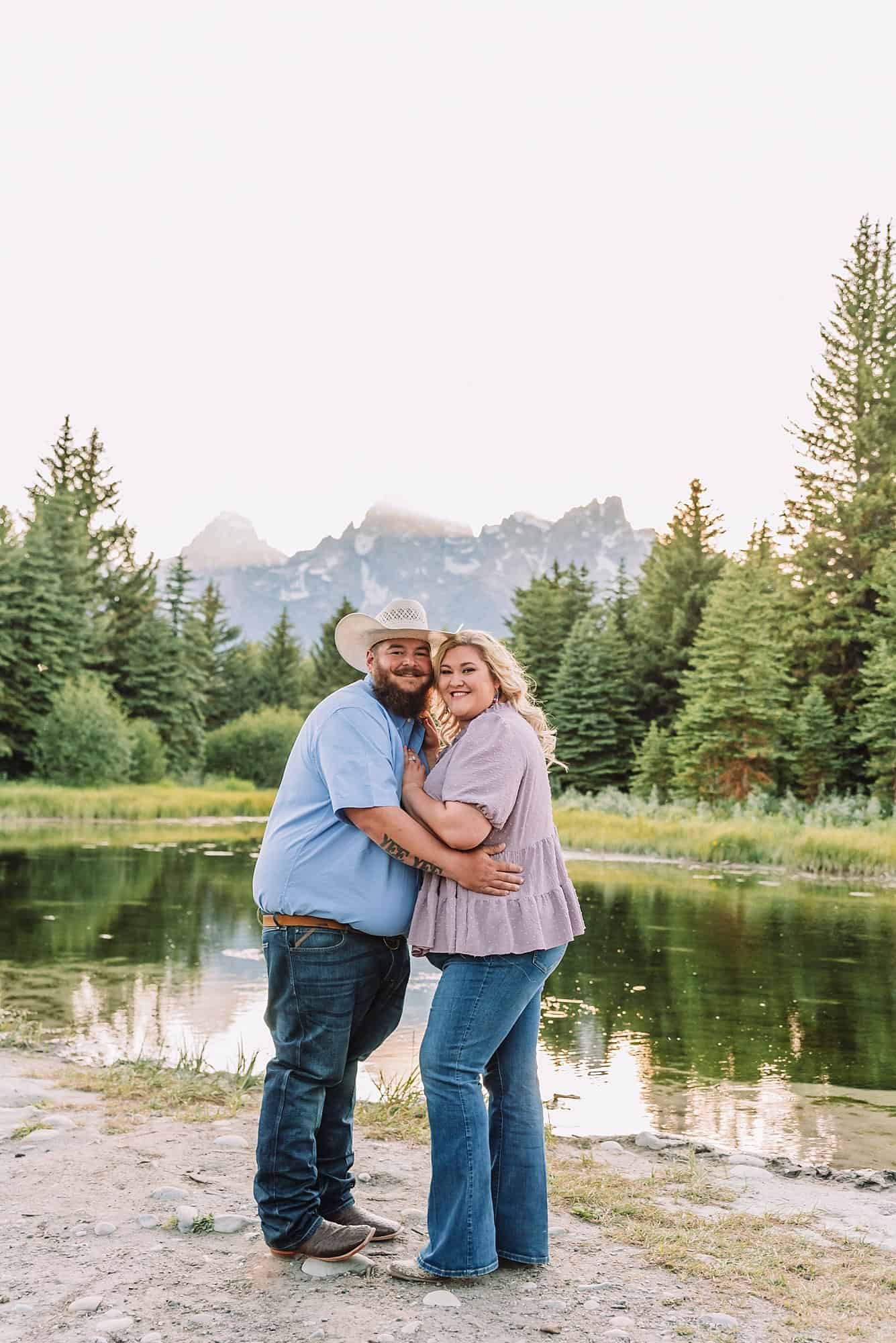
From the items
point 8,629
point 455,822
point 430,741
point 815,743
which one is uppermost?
point 8,629

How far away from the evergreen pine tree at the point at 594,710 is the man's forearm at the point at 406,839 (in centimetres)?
3833

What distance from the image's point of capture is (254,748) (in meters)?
52.4

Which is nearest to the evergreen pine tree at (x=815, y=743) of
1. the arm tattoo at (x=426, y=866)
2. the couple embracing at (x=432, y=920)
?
the couple embracing at (x=432, y=920)

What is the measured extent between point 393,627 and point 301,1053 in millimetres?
1314

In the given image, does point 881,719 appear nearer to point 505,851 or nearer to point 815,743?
point 815,743

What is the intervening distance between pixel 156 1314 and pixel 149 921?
1116 cm

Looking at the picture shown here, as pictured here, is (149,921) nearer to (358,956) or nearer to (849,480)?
(358,956)

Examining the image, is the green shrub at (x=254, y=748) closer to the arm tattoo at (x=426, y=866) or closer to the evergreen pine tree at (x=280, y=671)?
the evergreen pine tree at (x=280, y=671)

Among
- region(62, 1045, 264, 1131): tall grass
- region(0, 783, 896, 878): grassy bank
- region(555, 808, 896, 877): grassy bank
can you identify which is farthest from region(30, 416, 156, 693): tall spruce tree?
region(62, 1045, 264, 1131): tall grass

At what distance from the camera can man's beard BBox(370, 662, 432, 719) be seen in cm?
375

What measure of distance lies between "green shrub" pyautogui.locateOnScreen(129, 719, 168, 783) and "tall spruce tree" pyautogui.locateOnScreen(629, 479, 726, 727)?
59.0ft

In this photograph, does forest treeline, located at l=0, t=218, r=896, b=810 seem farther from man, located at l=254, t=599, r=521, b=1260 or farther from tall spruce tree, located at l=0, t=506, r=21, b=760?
man, located at l=254, t=599, r=521, b=1260

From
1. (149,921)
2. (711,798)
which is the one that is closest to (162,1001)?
(149,921)

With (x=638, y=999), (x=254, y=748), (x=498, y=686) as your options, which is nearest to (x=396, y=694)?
(x=498, y=686)
